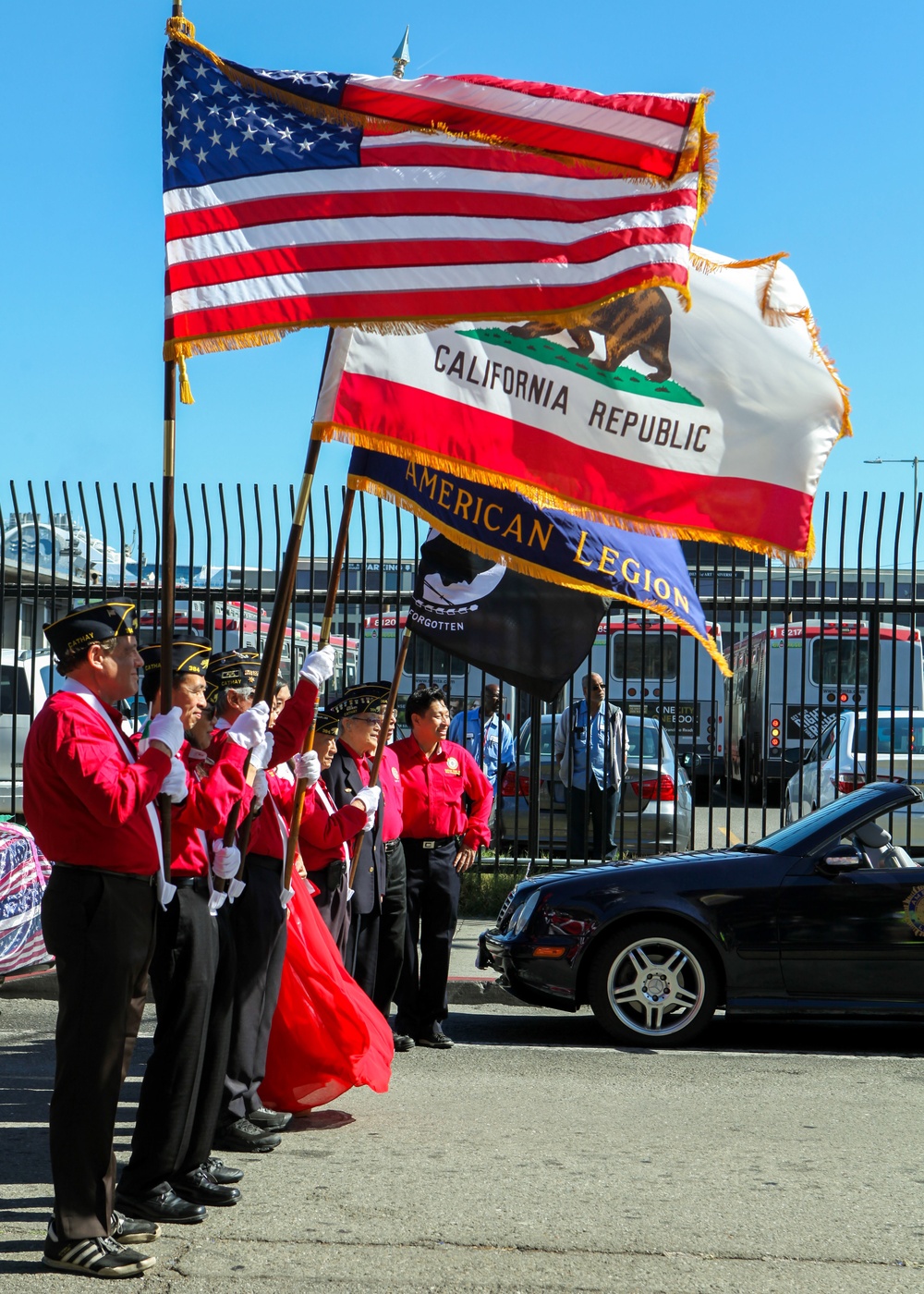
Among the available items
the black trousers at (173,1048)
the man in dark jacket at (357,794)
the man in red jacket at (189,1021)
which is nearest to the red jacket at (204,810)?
the man in red jacket at (189,1021)

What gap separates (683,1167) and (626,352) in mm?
3423

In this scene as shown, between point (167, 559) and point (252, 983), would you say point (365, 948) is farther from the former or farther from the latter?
point (167, 559)

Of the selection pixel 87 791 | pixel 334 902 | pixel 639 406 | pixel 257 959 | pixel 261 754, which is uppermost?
pixel 639 406

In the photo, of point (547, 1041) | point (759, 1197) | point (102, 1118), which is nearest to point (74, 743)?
point (102, 1118)

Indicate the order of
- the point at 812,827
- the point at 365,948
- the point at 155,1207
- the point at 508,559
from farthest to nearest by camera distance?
the point at 812,827 < the point at 365,948 < the point at 508,559 < the point at 155,1207

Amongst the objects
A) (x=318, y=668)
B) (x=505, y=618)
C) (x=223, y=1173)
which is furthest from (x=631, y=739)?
(x=223, y=1173)

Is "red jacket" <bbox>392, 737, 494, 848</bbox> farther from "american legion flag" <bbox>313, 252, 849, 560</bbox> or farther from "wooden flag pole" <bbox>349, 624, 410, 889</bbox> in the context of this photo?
"american legion flag" <bbox>313, 252, 849, 560</bbox>

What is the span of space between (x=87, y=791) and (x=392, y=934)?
→ 3950 mm

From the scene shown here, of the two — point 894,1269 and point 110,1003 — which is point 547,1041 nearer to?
point 894,1269

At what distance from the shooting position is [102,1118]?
4.39 m

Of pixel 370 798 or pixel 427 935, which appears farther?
pixel 427 935

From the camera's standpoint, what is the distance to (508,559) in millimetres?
6848

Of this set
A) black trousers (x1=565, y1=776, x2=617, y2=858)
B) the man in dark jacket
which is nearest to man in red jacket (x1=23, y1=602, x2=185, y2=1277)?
the man in dark jacket

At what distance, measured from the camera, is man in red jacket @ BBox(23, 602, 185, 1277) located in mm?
4344
